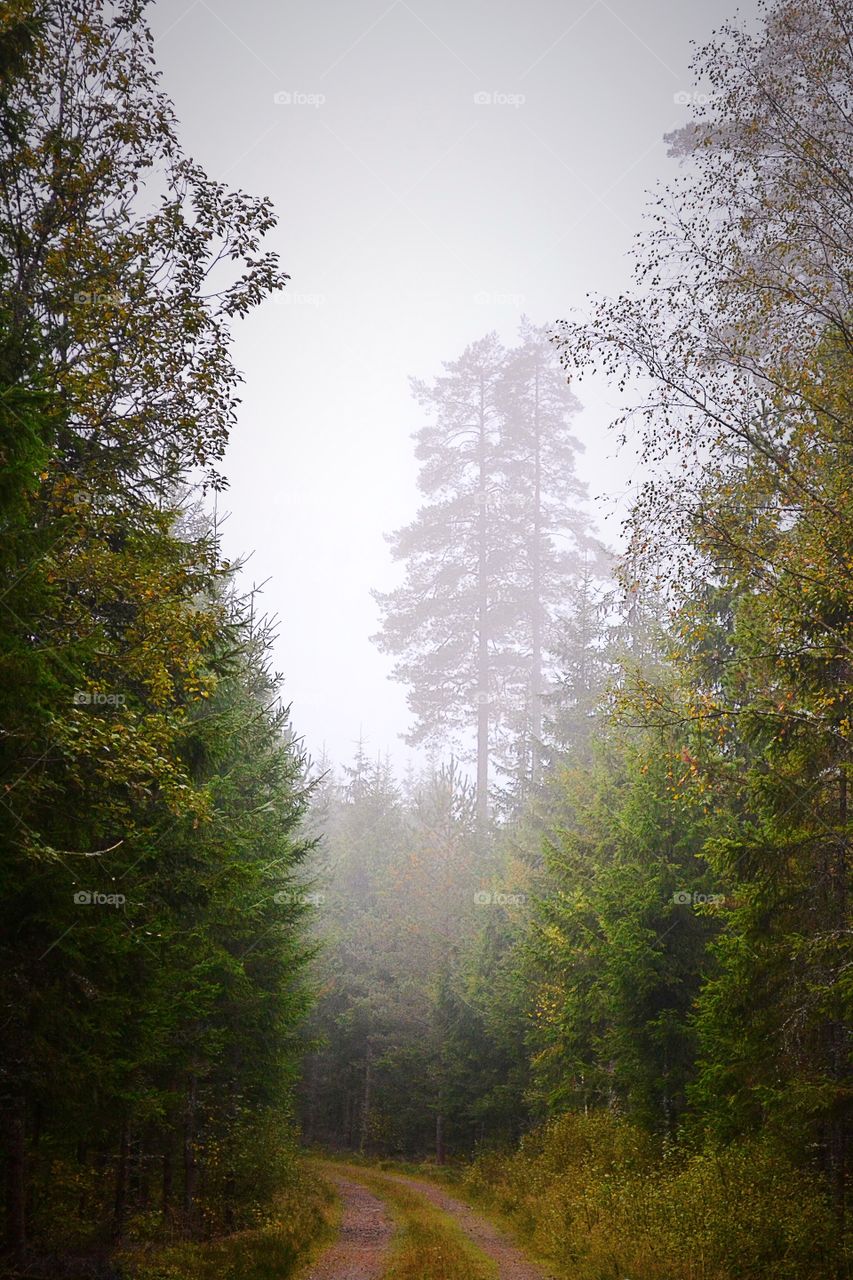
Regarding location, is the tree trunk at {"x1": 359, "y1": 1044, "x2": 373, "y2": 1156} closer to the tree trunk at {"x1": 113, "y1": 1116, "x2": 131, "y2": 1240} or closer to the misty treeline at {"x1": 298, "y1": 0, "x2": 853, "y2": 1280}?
the misty treeline at {"x1": 298, "y1": 0, "x2": 853, "y2": 1280}

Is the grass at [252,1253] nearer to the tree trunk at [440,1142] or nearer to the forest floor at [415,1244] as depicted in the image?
the forest floor at [415,1244]

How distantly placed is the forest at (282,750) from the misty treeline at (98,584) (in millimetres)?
56

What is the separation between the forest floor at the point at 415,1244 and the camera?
11.9 meters

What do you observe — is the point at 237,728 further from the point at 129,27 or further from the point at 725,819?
the point at 129,27

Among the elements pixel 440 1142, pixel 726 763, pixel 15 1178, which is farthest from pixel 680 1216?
pixel 440 1142

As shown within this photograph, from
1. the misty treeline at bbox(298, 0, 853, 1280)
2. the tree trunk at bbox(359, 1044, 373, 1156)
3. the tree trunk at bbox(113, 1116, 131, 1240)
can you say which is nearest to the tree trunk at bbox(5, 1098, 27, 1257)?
the tree trunk at bbox(113, 1116, 131, 1240)

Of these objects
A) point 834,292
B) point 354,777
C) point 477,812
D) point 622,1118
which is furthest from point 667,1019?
point 354,777

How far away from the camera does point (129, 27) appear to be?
9539 mm

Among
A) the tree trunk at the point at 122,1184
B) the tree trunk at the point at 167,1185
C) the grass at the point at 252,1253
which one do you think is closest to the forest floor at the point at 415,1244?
the grass at the point at 252,1253

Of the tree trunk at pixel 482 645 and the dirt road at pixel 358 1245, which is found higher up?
the tree trunk at pixel 482 645

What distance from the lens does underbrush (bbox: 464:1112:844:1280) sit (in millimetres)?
9211

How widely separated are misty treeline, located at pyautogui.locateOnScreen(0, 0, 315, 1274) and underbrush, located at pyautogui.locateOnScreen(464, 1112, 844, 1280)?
22.3 feet

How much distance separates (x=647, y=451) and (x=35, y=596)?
762 cm

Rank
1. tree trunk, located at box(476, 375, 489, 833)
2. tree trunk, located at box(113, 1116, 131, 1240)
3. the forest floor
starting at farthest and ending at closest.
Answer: tree trunk, located at box(476, 375, 489, 833) < the forest floor < tree trunk, located at box(113, 1116, 131, 1240)
